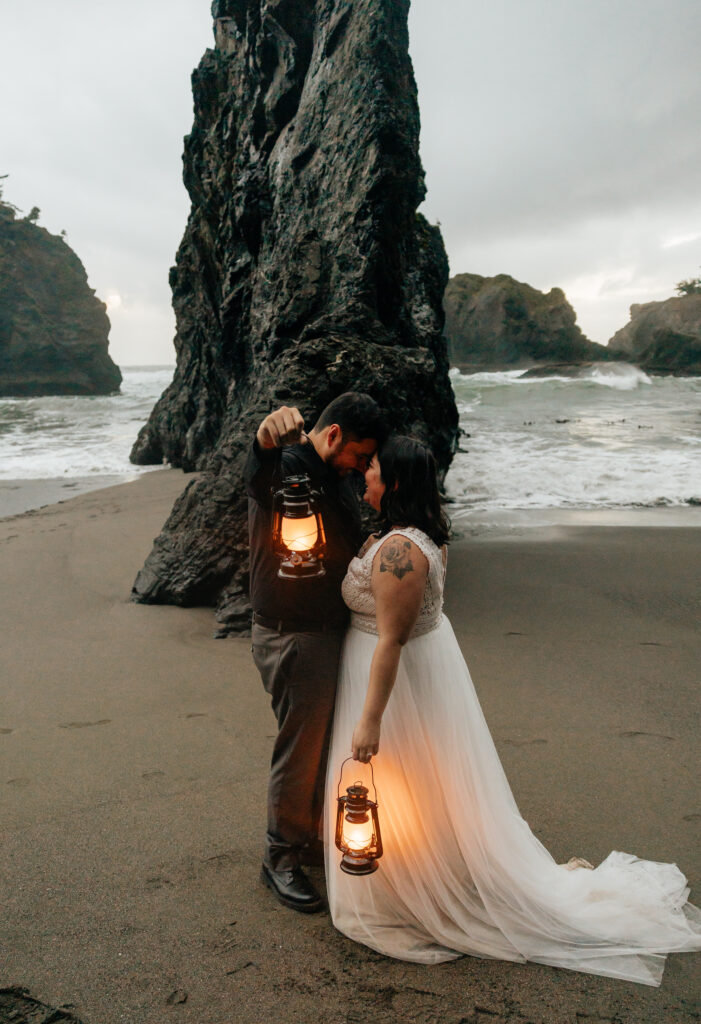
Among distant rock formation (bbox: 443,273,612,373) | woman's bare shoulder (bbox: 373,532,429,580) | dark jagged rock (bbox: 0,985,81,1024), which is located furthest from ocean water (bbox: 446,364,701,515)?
distant rock formation (bbox: 443,273,612,373)

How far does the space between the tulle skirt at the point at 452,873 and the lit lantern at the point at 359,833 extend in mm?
204

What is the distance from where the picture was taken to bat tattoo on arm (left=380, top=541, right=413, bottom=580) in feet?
7.73

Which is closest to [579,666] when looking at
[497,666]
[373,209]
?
[497,666]

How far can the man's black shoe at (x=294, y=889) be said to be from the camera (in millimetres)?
2643

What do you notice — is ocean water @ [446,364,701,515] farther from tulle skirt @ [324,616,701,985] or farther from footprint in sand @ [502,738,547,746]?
tulle skirt @ [324,616,701,985]

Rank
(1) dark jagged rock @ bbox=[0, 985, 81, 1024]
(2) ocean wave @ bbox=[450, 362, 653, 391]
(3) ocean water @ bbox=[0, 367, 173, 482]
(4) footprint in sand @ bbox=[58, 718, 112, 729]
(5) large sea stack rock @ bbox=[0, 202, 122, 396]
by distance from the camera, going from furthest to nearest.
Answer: (5) large sea stack rock @ bbox=[0, 202, 122, 396], (2) ocean wave @ bbox=[450, 362, 653, 391], (3) ocean water @ bbox=[0, 367, 173, 482], (4) footprint in sand @ bbox=[58, 718, 112, 729], (1) dark jagged rock @ bbox=[0, 985, 81, 1024]

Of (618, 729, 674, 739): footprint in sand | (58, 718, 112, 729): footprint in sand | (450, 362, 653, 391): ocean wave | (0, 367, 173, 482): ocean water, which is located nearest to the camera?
(618, 729, 674, 739): footprint in sand

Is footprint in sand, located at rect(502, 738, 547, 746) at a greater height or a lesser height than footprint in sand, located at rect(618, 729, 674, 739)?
lesser

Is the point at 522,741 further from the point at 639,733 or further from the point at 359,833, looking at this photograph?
the point at 359,833

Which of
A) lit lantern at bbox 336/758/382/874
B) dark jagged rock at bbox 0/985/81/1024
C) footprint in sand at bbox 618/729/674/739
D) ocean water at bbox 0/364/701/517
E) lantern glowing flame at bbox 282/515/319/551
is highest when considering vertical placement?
lantern glowing flame at bbox 282/515/319/551

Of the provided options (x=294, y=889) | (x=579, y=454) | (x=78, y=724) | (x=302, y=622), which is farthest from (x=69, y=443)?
(x=294, y=889)

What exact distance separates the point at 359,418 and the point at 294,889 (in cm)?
179

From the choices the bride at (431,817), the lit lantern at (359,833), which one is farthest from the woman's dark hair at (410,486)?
the lit lantern at (359,833)

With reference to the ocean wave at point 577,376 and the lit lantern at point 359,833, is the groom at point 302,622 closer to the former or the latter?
the lit lantern at point 359,833
